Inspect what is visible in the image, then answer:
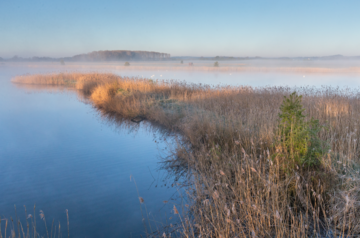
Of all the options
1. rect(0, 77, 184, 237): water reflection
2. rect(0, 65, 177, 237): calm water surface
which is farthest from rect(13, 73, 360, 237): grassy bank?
rect(0, 65, 177, 237): calm water surface

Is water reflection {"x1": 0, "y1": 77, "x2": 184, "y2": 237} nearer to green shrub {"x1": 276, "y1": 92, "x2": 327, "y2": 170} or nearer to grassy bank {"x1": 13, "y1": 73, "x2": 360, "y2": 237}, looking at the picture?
grassy bank {"x1": 13, "y1": 73, "x2": 360, "y2": 237}

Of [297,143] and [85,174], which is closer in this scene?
[297,143]

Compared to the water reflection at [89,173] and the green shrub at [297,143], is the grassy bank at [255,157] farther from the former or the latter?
the water reflection at [89,173]

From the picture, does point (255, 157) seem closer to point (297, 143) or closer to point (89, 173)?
point (297, 143)

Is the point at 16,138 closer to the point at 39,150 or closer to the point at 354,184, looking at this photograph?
the point at 39,150

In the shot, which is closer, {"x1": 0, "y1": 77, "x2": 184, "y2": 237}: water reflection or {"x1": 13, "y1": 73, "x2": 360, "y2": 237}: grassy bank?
{"x1": 13, "y1": 73, "x2": 360, "y2": 237}: grassy bank

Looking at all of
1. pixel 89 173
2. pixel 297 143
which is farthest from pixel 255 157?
pixel 89 173

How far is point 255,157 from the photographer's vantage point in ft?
12.2

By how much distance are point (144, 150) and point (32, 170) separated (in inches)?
118

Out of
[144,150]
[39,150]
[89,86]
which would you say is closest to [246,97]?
[144,150]

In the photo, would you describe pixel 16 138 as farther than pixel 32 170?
Yes

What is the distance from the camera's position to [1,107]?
46.9 ft

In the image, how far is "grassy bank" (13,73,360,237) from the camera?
2.80 meters

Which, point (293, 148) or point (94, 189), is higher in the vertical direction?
point (293, 148)
